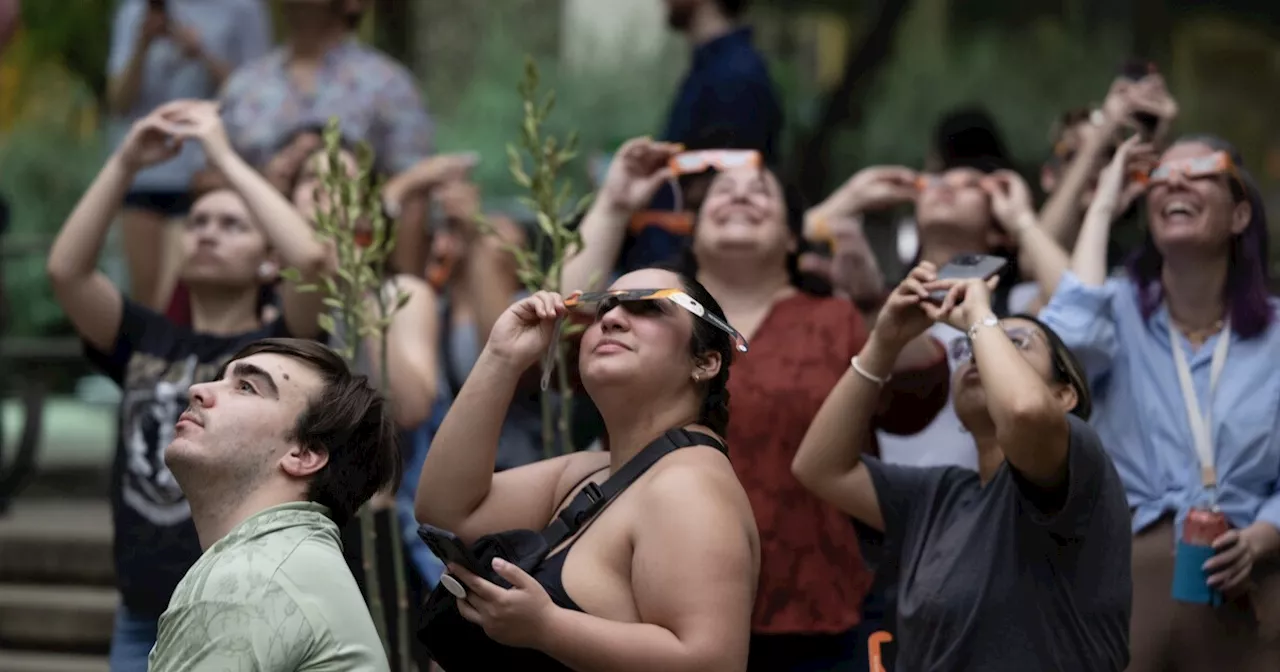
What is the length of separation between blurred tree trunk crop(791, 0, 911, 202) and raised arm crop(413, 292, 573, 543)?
5050 millimetres

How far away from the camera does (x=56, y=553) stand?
22.8ft

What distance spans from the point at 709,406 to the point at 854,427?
0.71 m

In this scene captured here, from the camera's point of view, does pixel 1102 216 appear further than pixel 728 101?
No

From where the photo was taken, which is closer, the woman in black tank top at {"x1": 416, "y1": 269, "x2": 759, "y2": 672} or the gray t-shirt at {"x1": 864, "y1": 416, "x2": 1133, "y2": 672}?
the woman in black tank top at {"x1": 416, "y1": 269, "x2": 759, "y2": 672}

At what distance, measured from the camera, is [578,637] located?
2.88m

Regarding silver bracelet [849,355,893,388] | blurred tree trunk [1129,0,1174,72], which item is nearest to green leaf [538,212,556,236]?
silver bracelet [849,355,893,388]

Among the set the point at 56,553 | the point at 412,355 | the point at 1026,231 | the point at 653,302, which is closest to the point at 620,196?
the point at 412,355

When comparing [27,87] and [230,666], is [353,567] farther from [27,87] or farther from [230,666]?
[27,87]

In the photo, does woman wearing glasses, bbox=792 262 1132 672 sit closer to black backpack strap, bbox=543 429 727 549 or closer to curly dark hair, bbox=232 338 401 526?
black backpack strap, bbox=543 429 727 549

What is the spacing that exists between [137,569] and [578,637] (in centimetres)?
203

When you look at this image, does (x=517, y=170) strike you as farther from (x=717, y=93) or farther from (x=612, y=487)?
(x=612, y=487)

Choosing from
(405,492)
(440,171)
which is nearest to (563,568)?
(405,492)

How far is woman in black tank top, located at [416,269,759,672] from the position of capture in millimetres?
2900

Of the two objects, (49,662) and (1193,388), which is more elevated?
(1193,388)
